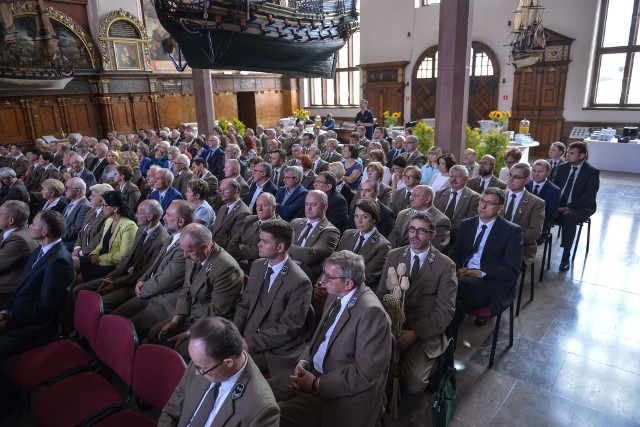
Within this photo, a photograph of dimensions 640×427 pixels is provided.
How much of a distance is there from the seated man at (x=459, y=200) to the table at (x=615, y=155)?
810 centimetres

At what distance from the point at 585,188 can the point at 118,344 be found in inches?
217

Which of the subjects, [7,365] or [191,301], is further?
[7,365]

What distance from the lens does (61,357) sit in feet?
9.50

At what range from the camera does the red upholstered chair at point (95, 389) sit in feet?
7.77

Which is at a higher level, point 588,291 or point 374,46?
point 374,46

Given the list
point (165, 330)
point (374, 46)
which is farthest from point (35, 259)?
point (374, 46)

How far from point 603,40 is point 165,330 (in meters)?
14.1

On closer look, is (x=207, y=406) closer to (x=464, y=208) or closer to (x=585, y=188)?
(x=464, y=208)

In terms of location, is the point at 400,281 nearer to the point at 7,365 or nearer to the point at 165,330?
the point at 165,330

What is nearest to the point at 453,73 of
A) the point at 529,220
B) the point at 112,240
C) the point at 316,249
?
the point at 529,220

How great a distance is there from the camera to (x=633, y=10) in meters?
11.5

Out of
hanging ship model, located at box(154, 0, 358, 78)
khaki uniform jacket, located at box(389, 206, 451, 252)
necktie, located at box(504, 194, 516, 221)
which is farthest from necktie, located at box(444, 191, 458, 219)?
hanging ship model, located at box(154, 0, 358, 78)

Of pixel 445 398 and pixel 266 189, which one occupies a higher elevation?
pixel 266 189

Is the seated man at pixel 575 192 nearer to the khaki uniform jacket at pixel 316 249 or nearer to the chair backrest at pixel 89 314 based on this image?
the khaki uniform jacket at pixel 316 249
